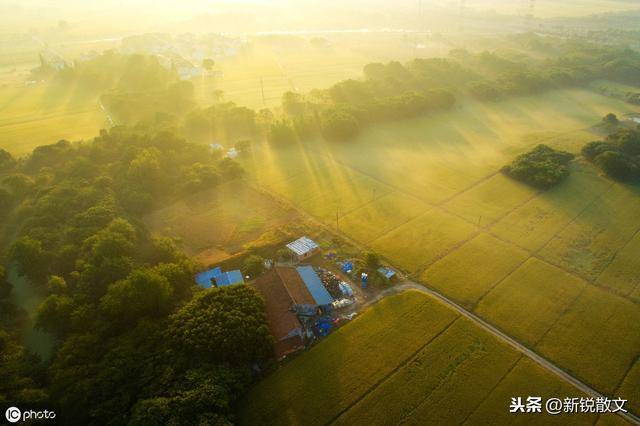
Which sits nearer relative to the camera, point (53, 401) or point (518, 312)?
point (53, 401)

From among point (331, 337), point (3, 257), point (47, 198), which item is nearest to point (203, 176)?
point (47, 198)

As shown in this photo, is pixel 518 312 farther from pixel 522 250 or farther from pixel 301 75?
pixel 301 75

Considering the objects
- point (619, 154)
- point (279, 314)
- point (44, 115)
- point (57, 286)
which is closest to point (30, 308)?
point (57, 286)

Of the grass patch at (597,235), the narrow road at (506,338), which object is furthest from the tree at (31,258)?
the grass patch at (597,235)

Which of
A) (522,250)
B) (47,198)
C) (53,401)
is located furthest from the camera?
(47,198)

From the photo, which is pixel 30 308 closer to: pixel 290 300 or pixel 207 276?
pixel 207 276

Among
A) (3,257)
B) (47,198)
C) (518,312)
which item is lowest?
(518,312)

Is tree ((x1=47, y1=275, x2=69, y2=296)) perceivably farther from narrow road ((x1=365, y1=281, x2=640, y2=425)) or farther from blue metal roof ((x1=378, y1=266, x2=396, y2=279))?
blue metal roof ((x1=378, y1=266, x2=396, y2=279))
